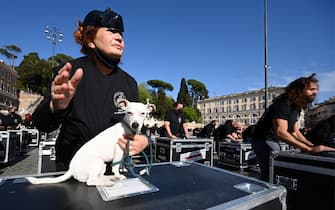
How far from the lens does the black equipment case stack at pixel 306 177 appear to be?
2441 millimetres

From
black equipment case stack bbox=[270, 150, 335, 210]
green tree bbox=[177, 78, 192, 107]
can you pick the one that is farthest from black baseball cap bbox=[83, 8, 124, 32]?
green tree bbox=[177, 78, 192, 107]

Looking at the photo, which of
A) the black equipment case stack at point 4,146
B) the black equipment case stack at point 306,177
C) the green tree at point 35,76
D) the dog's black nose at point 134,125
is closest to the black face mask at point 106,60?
the dog's black nose at point 134,125

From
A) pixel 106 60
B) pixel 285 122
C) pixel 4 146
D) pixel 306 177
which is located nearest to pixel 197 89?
pixel 4 146

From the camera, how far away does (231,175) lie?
1461 mm

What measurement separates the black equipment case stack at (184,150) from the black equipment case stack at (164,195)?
4312mm

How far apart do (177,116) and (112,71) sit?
5120 millimetres

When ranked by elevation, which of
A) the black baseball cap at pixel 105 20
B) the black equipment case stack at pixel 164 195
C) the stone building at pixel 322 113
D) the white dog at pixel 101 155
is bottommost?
the black equipment case stack at pixel 164 195

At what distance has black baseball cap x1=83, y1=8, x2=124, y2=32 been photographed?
1.26 meters

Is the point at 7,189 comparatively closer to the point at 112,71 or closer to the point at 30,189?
the point at 30,189

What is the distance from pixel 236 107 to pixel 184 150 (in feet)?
218

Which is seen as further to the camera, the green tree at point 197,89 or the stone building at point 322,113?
the green tree at point 197,89

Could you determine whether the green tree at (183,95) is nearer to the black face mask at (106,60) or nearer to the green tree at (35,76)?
the green tree at (35,76)

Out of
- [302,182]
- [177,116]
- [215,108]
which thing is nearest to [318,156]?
[302,182]

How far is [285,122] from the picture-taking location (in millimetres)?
2746
